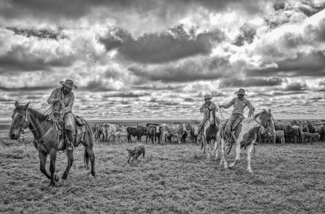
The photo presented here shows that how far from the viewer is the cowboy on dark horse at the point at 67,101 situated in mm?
8297

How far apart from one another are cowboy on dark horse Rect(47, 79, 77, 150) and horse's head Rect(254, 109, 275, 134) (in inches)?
293

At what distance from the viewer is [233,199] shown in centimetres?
705

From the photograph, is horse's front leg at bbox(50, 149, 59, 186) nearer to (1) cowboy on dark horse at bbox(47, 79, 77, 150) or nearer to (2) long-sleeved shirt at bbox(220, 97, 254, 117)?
(1) cowboy on dark horse at bbox(47, 79, 77, 150)

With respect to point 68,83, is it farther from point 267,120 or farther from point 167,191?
point 267,120

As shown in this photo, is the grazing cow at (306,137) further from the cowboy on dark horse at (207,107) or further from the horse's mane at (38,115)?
the horse's mane at (38,115)

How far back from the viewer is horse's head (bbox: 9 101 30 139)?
7102 mm

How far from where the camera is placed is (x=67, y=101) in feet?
28.0

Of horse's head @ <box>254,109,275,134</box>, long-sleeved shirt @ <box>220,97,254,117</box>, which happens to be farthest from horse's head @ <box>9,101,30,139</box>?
horse's head @ <box>254,109,275,134</box>

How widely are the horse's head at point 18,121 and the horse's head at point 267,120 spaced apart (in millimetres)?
8699

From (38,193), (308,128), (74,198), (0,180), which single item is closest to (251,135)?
(74,198)

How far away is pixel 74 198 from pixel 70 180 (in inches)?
84.5

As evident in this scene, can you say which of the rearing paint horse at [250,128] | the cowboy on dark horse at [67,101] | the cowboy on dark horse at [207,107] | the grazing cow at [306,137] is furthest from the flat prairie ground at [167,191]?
the grazing cow at [306,137]

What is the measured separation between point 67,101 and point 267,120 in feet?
25.7

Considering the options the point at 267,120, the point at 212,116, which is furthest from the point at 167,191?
the point at 212,116
